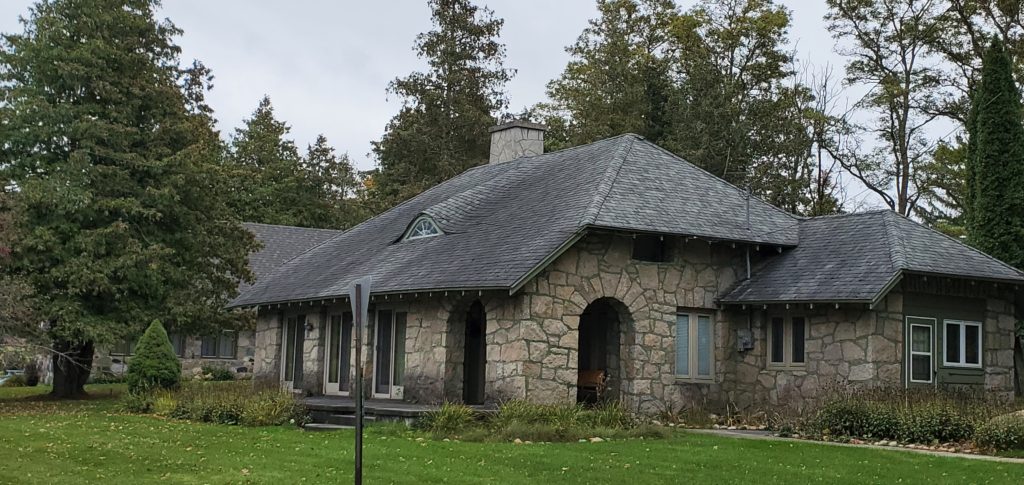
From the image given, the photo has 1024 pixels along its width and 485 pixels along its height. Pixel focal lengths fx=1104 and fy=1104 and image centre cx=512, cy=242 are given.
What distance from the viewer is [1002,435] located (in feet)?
48.8

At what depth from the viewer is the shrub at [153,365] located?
24438mm

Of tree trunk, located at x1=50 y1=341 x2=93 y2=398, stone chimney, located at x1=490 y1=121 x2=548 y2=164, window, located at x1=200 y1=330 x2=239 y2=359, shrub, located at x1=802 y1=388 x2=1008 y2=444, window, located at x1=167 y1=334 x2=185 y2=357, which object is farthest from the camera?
window, located at x1=200 y1=330 x2=239 y2=359

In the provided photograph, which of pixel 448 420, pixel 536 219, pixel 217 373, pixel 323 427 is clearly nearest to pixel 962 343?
pixel 536 219

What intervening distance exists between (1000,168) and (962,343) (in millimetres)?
6804

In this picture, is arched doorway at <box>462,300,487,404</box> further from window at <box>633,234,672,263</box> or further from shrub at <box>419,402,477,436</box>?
shrub at <box>419,402,477,436</box>

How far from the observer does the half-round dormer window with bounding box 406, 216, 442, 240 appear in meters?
23.2

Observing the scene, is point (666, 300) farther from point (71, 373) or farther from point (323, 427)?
point (71, 373)

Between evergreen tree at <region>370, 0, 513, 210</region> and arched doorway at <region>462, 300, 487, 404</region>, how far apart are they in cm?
2502

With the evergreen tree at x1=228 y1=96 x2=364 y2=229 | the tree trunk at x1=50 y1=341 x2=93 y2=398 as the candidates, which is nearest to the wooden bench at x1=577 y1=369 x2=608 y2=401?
the tree trunk at x1=50 y1=341 x2=93 y2=398

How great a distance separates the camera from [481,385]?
853 inches

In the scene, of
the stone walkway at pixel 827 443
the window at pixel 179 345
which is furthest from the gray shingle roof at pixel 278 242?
the stone walkway at pixel 827 443

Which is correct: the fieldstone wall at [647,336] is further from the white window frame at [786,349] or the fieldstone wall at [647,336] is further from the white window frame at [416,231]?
the white window frame at [416,231]

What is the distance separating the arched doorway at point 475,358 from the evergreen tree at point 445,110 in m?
25.0

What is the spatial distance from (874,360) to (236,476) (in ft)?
36.8
